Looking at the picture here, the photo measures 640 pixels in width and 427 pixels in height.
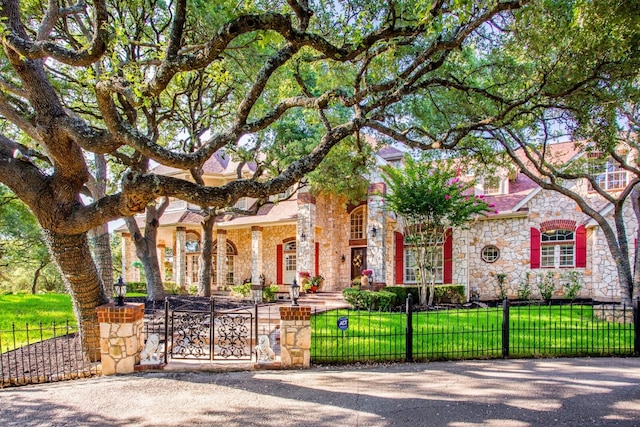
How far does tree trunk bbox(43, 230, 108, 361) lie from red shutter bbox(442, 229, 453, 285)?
13674 millimetres

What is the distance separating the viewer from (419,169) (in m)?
14.8

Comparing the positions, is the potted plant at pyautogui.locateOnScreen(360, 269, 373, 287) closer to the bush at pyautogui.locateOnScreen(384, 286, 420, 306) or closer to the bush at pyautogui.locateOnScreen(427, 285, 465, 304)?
the bush at pyautogui.locateOnScreen(384, 286, 420, 306)

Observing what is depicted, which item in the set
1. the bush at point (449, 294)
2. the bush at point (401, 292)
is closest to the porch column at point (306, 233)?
the bush at point (401, 292)

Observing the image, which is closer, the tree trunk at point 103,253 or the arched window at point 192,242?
the tree trunk at point 103,253

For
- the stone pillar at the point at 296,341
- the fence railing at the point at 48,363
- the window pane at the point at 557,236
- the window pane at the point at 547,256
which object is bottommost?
the fence railing at the point at 48,363

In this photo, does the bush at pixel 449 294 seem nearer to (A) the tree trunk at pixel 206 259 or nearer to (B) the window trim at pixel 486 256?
(B) the window trim at pixel 486 256

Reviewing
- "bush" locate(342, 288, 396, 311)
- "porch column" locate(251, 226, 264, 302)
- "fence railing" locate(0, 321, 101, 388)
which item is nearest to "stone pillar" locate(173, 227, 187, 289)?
"porch column" locate(251, 226, 264, 302)

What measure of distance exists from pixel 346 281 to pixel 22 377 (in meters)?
14.6

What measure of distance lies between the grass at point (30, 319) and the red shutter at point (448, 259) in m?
13.7

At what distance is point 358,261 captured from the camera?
769 inches

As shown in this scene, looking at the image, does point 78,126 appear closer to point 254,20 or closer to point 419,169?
point 254,20

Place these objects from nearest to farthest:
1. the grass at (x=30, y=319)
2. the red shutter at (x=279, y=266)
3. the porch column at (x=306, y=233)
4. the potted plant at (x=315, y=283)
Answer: the grass at (x=30, y=319)
the potted plant at (x=315, y=283)
the porch column at (x=306, y=233)
the red shutter at (x=279, y=266)

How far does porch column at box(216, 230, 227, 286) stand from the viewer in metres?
20.6

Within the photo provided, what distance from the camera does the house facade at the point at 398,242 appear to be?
15.7 m
